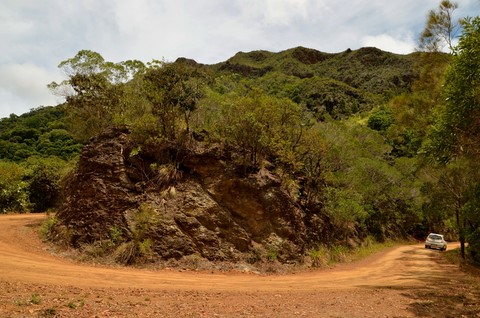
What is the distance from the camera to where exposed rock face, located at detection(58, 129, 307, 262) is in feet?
56.3

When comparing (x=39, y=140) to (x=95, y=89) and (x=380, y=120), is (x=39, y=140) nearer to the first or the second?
(x=95, y=89)

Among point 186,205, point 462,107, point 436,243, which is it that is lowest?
point 436,243

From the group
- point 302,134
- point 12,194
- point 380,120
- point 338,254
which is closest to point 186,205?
point 302,134

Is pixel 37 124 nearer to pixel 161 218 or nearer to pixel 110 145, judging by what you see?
pixel 110 145

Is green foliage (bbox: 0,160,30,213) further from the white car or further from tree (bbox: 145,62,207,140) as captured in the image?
the white car

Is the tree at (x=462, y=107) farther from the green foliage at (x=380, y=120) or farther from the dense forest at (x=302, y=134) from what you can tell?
the green foliage at (x=380, y=120)

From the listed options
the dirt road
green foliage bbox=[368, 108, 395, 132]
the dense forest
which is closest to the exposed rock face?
the dense forest

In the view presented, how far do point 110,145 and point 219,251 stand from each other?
7.98 metres

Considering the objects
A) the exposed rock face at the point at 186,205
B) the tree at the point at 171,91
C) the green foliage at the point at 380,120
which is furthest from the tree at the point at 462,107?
the green foliage at the point at 380,120

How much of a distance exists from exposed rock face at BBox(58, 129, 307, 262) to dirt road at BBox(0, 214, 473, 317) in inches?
70.6

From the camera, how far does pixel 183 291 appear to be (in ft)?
35.8

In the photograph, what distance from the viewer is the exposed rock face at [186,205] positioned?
17156 mm

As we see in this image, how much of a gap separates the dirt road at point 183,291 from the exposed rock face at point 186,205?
5.88 feet

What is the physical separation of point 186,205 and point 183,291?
288 inches
